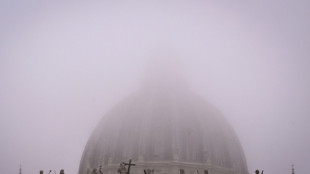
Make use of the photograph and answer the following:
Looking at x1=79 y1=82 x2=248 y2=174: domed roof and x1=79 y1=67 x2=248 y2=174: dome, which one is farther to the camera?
x1=79 y1=82 x2=248 y2=174: domed roof

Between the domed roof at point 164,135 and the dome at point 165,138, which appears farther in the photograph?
the domed roof at point 164,135

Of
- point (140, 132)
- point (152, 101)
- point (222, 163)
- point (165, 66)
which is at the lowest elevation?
point (222, 163)

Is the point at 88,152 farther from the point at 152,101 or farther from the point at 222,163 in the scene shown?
the point at 222,163

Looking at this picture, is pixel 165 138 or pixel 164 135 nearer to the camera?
pixel 165 138

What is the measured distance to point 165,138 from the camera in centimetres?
5184

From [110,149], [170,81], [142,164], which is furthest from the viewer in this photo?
[170,81]

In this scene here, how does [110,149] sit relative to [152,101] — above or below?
below

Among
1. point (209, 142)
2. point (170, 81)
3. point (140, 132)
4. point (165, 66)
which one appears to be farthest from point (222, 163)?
point (165, 66)

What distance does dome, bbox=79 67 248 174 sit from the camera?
167 ft

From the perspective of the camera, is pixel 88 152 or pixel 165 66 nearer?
pixel 88 152

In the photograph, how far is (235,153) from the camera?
56.0 metres

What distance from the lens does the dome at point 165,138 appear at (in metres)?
50.9

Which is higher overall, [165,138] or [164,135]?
[164,135]

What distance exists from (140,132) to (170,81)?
42.0 ft
